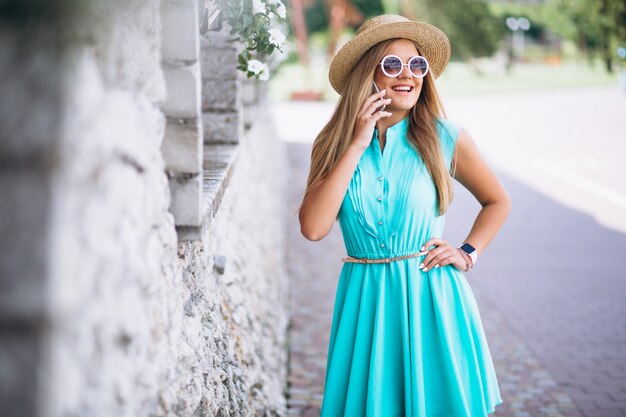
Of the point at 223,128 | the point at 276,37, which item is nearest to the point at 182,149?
the point at 276,37

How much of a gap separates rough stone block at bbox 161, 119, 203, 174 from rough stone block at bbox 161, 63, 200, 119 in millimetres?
60

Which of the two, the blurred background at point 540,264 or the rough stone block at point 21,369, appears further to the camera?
the blurred background at point 540,264

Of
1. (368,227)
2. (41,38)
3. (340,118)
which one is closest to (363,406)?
(368,227)

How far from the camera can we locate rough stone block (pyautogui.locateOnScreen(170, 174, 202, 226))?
216cm

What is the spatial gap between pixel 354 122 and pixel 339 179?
0.26m

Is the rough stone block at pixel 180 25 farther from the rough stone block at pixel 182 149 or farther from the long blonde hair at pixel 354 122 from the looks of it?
the long blonde hair at pixel 354 122

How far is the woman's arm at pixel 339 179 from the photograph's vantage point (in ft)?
8.63

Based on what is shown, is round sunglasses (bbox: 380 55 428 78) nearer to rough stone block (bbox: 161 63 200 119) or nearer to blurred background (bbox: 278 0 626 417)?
rough stone block (bbox: 161 63 200 119)

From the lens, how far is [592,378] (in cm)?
477

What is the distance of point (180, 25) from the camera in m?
2.17

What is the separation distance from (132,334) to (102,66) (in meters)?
0.57

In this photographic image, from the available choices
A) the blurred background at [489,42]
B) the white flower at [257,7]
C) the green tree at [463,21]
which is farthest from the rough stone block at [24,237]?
the green tree at [463,21]

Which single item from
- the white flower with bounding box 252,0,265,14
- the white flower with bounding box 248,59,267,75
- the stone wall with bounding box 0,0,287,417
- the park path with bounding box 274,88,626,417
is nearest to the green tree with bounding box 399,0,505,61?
the park path with bounding box 274,88,626,417

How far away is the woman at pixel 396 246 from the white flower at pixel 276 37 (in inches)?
18.7
